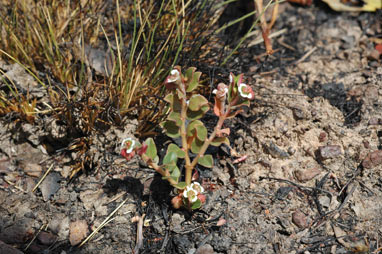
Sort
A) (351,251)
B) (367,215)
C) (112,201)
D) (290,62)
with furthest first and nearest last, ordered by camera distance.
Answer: (290,62)
(112,201)
(367,215)
(351,251)

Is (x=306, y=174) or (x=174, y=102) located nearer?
(x=174, y=102)

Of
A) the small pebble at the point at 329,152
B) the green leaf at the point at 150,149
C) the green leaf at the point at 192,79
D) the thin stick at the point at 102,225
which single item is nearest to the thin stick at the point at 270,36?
the small pebble at the point at 329,152

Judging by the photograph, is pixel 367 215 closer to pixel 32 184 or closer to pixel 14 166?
pixel 32 184

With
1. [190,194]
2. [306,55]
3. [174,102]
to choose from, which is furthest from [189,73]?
[306,55]

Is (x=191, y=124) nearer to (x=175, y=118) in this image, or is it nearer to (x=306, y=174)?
(x=175, y=118)

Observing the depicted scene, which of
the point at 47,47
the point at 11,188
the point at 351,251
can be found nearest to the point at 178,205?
the point at 351,251

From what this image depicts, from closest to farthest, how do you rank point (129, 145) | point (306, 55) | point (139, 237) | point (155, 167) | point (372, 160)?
point (129, 145)
point (155, 167)
point (139, 237)
point (372, 160)
point (306, 55)

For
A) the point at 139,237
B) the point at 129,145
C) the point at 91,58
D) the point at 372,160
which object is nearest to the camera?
the point at 129,145
